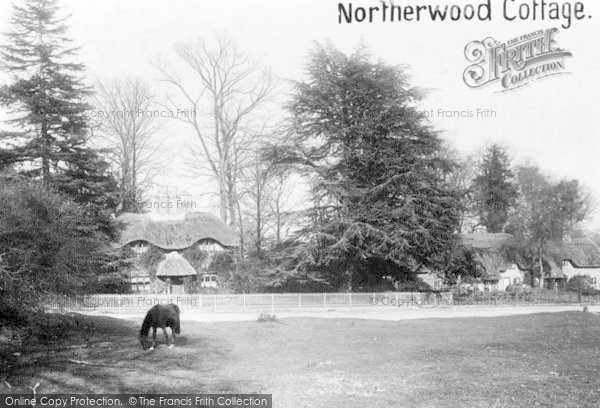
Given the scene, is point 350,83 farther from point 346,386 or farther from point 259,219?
point 346,386

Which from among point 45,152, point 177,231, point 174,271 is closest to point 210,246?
point 177,231

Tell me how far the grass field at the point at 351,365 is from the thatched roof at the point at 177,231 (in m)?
20.8

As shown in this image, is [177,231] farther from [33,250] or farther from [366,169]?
[33,250]

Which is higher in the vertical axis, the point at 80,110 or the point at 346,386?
the point at 80,110

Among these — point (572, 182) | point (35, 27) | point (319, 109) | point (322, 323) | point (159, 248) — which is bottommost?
point (322, 323)

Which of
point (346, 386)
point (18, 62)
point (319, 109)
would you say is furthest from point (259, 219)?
point (346, 386)

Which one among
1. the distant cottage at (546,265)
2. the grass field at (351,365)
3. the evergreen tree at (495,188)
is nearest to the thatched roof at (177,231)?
the grass field at (351,365)

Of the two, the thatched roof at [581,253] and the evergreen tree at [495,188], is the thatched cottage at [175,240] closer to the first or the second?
the evergreen tree at [495,188]

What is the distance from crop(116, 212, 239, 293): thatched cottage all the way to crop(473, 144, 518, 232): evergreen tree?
3076 centimetres

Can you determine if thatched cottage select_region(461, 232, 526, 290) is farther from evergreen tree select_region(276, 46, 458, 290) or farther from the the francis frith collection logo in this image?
the the francis frith collection logo

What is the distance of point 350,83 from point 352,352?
20.2 metres

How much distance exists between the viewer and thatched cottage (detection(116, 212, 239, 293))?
121 ft

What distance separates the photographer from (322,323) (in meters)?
21.1

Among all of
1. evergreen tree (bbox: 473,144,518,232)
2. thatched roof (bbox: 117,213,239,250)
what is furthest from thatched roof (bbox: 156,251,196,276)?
evergreen tree (bbox: 473,144,518,232)
